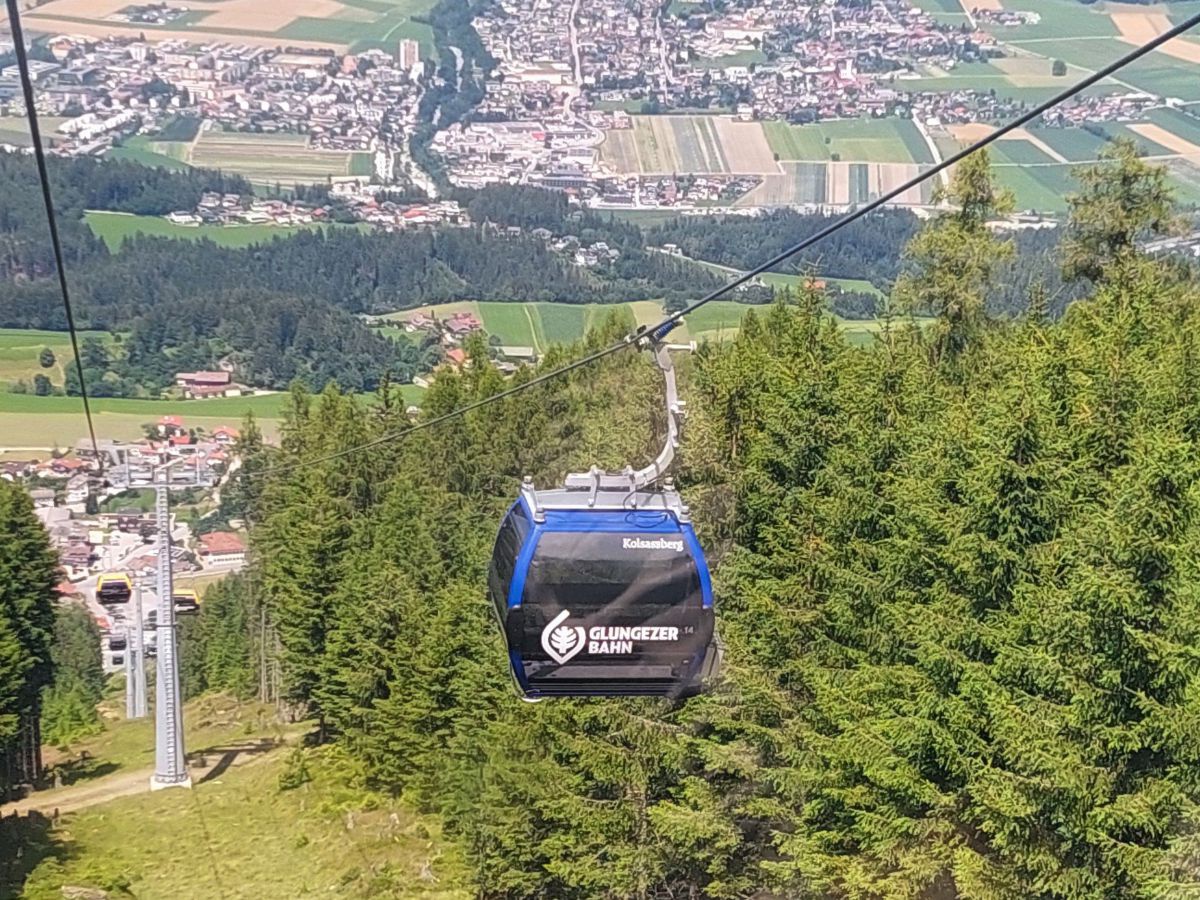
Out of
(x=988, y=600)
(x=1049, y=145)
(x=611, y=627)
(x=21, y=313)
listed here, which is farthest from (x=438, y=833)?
(x=21, y=313)

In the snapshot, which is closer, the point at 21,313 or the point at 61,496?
the point at 61,496

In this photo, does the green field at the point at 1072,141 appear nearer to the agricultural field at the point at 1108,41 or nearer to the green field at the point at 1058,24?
the agricultural field at the point at 1108,41

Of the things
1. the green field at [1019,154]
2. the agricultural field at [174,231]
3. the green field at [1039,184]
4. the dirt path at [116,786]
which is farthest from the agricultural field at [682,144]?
the dirt path at [116,786]

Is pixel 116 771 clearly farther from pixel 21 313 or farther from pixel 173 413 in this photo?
pixel 21 313

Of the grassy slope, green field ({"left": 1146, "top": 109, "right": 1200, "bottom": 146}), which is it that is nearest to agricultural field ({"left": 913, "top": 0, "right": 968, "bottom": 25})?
green field ({"left": 1146, "top": 109, "right": 1200, "bottom": 146})

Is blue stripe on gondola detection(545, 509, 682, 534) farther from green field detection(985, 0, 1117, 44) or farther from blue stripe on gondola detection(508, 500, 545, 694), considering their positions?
green field detection(985, 0, 1117, 44)

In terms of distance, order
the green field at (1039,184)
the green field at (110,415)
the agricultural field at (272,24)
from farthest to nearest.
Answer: the agricultural field at (272,24)
the green field at (110,415)
the green field at (1039,184)
